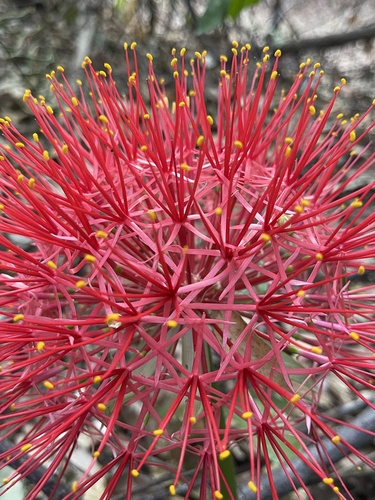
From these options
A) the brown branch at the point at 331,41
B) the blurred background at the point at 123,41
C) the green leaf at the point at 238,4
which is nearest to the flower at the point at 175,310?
the green leaf at the point at 238,4

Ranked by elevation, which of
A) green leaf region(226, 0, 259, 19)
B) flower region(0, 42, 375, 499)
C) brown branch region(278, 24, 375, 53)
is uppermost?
brown branch region(278, 24, 375, 53)

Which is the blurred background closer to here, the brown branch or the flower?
the brown branch

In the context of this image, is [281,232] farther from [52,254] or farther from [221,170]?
[52,254]

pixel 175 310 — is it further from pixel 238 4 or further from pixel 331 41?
pixel 331 41

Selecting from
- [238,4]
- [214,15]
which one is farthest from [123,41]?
[238,4]

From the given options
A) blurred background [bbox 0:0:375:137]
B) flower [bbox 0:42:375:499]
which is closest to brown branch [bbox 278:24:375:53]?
blurred background [bbox 0:0:375:137]

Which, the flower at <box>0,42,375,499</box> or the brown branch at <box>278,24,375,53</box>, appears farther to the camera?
the brown branch at <box>278,24,375,53</box>

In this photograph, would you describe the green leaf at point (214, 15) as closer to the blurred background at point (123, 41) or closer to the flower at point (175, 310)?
the blurred background at point (123, 41)

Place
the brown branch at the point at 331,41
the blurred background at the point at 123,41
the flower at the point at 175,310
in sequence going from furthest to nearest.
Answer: the blurred background at the point at 123,41
the brown branch at the point at 331,41
the flower at the point at 175,310

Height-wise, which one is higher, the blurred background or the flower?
the blurred background

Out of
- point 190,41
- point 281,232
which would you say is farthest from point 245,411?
point 190,41
